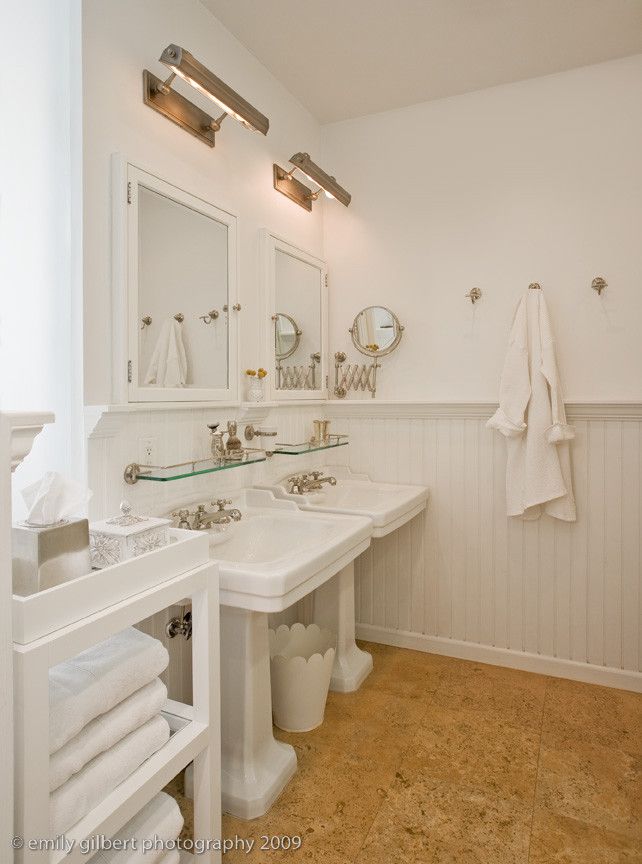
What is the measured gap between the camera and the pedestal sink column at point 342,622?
7.50ft

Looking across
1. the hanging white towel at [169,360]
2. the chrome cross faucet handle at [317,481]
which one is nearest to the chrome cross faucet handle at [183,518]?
the hanging white towel at [169,360]

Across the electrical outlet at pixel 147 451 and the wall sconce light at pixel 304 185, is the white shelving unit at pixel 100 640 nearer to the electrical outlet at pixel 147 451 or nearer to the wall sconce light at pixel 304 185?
the electrical outlet at pixel 147 451

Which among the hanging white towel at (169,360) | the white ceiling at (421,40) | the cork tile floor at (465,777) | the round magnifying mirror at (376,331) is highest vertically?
the white ceiling at (421,40)

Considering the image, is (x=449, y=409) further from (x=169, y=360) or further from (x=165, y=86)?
(x=165, y=86)

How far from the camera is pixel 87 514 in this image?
150cm

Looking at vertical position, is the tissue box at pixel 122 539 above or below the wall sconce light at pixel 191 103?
below

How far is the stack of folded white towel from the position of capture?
3.17ft

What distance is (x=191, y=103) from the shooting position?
6.00 feet

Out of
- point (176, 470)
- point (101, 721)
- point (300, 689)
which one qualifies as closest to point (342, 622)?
point (300, 689)

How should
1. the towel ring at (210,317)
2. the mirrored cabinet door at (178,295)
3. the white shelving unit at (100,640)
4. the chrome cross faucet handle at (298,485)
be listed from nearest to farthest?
the white shelving unit at (100,640), the mirrored cabinet door at (178,295), the towel ring at (210,317), the chrome cross faucet handle at (298,485)

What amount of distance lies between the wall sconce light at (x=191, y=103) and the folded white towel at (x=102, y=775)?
5.66ft

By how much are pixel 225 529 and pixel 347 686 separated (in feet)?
3.17

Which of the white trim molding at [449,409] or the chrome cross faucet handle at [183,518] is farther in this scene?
the white trim molding at [449,409]

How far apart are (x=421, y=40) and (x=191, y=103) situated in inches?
40.2
